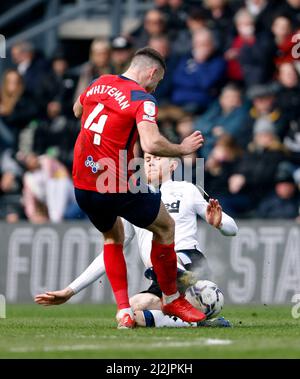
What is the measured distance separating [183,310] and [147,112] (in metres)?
1.69

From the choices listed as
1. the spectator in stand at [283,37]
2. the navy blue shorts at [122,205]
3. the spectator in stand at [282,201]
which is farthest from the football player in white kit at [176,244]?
the spectator in stand at [283,37]

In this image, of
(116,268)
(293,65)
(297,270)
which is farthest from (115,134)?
(293,65)

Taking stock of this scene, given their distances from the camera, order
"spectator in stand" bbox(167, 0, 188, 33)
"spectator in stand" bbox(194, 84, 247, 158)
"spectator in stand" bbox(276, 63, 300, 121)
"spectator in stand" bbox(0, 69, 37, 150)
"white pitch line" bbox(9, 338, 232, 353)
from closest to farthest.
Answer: "white pitch line" bbox(9, 338, 232, 353) < "spectator in stand" bbox(276, 63, 300, 121) < "spectator in stand" bbox(194, 84, 247, 158) < "spectator in stand" bbox(167, 0, 188, 33) < "spectator in stand" bbox(0, 69, 37, 150)

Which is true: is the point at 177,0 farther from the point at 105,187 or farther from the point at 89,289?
the point at 105,187

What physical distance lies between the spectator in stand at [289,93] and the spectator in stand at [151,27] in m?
2.63

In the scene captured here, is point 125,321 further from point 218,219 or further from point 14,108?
point 14,108

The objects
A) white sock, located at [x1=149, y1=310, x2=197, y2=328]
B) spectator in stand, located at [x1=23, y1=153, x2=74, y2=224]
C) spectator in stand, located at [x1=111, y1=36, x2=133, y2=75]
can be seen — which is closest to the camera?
white sock, located at [x1=149, y1=310, x2=197, y2=328]

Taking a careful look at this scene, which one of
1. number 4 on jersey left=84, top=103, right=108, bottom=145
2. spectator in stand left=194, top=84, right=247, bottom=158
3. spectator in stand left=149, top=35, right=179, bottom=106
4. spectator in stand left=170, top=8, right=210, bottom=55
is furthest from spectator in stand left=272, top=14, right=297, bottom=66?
number 4 on jersey left=84, top=103, right=108, bottom=145

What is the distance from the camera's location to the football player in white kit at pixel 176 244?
10.5 m

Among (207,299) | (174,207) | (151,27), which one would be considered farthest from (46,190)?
(207,299)

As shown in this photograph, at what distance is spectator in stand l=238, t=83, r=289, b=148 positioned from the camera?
55.8 ft

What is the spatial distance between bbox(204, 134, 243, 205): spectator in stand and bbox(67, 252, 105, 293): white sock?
19.2 feet

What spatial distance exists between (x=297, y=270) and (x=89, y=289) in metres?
2.89

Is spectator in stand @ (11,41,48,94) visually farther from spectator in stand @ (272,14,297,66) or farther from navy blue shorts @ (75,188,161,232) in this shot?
navy blue shorts @ (75,188,161,232)
